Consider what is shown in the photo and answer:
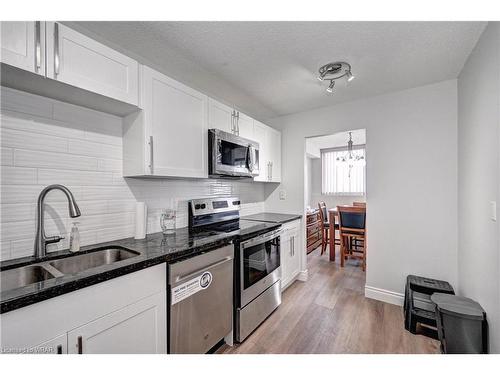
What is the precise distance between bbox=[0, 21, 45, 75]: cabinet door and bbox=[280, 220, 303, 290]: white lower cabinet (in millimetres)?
2276

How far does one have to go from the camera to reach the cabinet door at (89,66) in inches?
42.3

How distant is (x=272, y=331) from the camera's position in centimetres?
190

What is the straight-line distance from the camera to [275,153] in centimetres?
303

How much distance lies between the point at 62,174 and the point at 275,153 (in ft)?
7.51

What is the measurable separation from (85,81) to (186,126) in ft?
2.27

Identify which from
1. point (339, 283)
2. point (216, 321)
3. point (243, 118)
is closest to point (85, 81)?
point (243, 118)

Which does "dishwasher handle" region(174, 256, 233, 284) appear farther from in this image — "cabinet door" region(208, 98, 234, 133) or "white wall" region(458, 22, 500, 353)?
"white wall" region(458, 22, 500, 353)

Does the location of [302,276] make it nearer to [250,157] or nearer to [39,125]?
[250,157]

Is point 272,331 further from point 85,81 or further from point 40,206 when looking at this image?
point 85,81

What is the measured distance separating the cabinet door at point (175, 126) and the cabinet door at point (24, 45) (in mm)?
524

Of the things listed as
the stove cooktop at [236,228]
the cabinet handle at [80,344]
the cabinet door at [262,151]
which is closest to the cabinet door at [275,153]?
the cabinet door at [262,151]

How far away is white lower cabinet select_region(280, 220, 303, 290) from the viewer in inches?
99.3

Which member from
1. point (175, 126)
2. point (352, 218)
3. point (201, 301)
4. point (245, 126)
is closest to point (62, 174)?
point (175, 126)

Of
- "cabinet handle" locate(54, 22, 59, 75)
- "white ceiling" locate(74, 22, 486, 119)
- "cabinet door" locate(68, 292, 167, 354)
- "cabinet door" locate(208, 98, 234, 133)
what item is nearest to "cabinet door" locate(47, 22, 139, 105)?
"cabinet handle" locate(54, 22, 59, 75)
